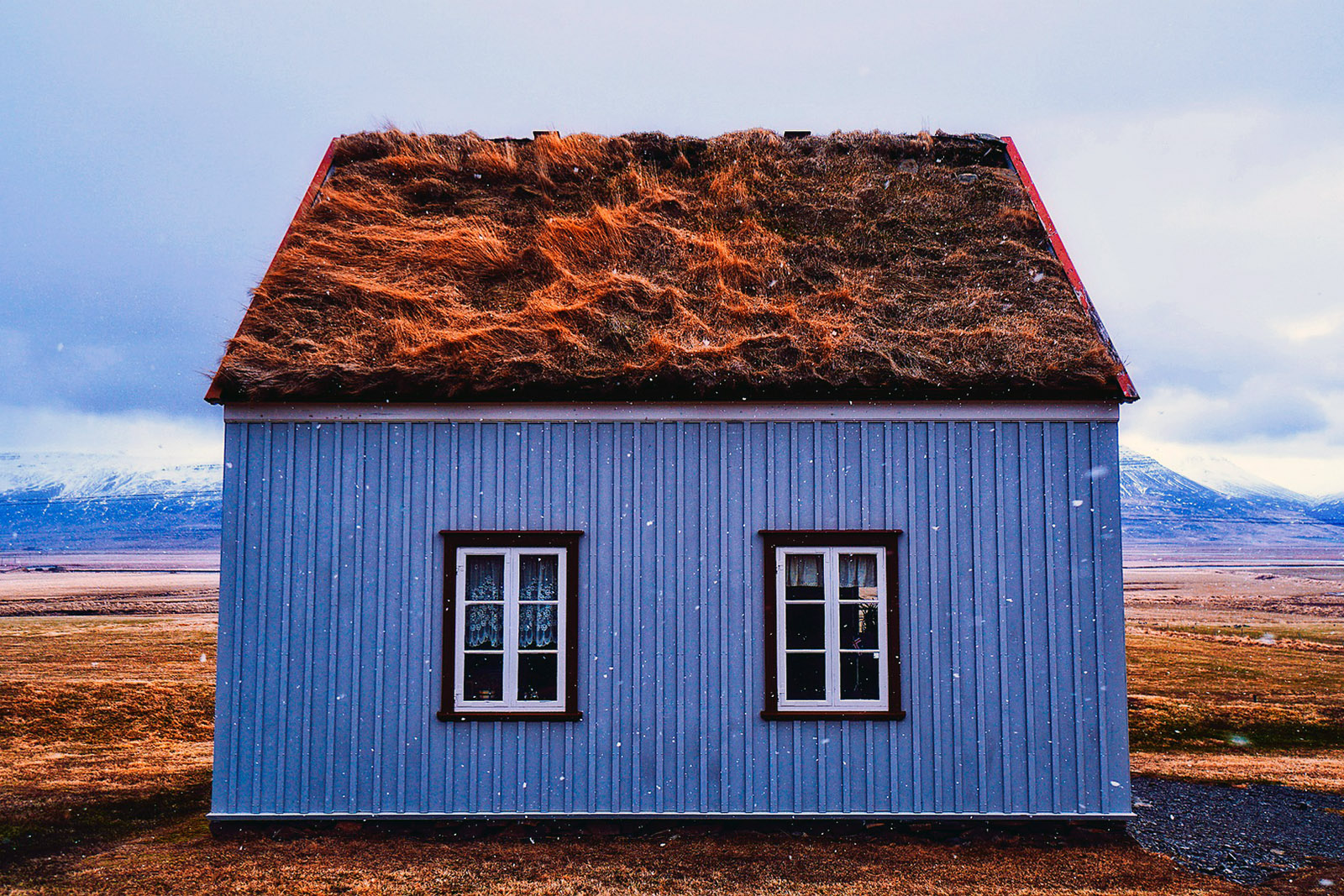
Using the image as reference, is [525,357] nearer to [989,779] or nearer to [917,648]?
[917,648]

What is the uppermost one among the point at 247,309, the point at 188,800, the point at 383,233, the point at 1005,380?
the point at 383,233

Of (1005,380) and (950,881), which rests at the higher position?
(1005,380)

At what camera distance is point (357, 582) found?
794 centimetres

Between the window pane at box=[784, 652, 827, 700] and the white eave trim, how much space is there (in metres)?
2.28

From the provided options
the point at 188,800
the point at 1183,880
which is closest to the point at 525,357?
the point at 188,800

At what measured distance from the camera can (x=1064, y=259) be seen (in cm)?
952

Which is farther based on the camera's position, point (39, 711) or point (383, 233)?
point (39, 711)

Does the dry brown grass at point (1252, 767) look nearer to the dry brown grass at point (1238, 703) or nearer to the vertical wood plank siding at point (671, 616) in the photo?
the dry brown grass at point (1238, 703)

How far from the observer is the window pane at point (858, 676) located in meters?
7.86

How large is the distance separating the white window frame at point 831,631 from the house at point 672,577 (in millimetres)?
25

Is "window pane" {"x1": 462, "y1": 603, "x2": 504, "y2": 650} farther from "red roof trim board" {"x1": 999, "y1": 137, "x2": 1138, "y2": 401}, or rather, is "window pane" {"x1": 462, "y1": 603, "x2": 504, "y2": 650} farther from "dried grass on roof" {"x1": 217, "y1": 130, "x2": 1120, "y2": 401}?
"red roof trim board" {"x1": 999, "y1": 137, "x2": 1138, "y2": 401}

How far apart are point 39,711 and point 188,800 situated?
6455 mm

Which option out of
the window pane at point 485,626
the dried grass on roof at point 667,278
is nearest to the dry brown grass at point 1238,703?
the dried grass on roof at point 667,278

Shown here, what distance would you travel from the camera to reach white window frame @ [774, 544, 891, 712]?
776 cm
